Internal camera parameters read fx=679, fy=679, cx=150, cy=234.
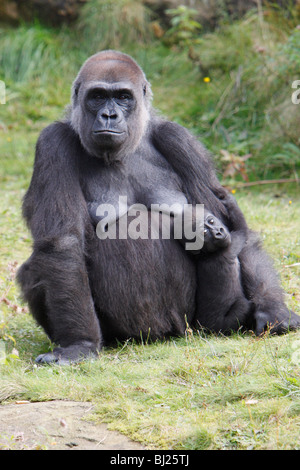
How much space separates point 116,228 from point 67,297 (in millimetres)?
550

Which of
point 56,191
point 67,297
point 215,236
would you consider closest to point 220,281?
point 215,236

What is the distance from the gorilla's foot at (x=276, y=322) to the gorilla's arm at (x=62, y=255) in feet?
3.43

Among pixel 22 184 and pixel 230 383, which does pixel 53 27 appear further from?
pixel 230 383

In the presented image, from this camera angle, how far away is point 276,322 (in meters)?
4.27

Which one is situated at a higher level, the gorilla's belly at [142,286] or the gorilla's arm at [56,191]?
the gorilla's arm at [56,191]

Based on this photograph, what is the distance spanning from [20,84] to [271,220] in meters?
5.71

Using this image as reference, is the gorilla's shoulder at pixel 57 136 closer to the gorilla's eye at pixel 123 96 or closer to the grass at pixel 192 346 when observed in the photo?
the gorilla's eye at pixel 123 96

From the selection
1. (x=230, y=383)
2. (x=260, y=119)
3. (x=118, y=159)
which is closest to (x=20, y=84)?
(x=260, y=119)

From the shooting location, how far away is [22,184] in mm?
8258

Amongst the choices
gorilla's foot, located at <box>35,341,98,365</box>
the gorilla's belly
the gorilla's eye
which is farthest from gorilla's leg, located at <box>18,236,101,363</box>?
the gorilla's eye

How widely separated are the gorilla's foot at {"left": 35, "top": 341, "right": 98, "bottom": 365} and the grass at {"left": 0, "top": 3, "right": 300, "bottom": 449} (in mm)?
75

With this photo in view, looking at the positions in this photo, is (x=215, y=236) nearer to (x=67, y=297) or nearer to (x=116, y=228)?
(x=116, y=228)

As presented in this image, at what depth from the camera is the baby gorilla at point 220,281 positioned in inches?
172

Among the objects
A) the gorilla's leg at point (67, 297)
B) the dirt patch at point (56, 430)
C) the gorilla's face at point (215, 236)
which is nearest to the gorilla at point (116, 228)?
the gorilla's leg at point (67, 297)
